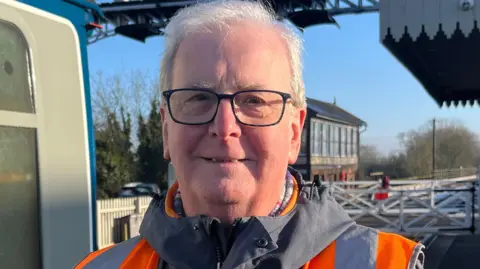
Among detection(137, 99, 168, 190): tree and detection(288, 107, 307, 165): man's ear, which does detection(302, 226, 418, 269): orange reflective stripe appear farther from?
detection(137, 99, 168, 190): tree

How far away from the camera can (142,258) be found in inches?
60.4

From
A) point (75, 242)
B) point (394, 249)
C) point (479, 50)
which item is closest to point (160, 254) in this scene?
point (394, 249)

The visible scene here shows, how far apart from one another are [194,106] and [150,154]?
28.0 metres

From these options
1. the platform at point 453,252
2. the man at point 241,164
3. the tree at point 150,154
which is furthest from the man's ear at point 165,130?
the tree at point 150,154

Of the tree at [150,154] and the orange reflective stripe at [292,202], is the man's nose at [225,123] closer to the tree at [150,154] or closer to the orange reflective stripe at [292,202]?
the orange reflective stripe at [292,202]

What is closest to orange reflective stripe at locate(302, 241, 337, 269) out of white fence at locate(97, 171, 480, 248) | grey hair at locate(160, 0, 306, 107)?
grey hair at locate(160, 0, 306, 107)

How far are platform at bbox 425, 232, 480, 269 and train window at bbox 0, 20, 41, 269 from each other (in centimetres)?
741

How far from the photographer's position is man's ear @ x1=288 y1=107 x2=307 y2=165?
1478 millimetres

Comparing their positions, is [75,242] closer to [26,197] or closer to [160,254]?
[26,197]

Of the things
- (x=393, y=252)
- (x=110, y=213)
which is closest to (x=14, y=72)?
(x=393, y=252)

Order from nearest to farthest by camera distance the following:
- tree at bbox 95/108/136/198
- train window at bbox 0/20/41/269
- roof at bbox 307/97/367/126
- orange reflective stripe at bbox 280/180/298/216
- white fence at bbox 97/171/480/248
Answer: orange reflective stripe at bbox 280/180/298/216 < train window at bbox 0/20/41/269 < white fence at bbox 97/171/480/248 < tree at bbox 95/108/136/198 < roof at bbox 307/97/367/126

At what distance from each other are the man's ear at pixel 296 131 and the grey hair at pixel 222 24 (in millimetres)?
25

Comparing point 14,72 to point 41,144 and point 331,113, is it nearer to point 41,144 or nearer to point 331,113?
point 41,144

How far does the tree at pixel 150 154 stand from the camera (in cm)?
2852
